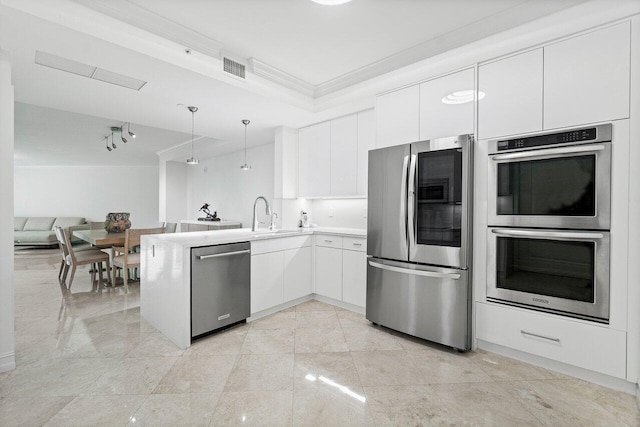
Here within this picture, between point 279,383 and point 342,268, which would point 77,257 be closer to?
point 342,268

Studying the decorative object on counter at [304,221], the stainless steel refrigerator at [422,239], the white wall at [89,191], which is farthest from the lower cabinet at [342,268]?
the white wall at [89,191]

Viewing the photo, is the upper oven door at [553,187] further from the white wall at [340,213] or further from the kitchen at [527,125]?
the white wall at [340,213]

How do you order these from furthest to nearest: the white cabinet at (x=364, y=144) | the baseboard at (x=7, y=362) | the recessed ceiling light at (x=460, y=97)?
the white cabinet at (x=364, y=144)
the recessed ceiling light at (x=460, y=97)
the baseboard at (x=7, y=362)

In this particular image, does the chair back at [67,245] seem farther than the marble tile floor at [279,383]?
Yes

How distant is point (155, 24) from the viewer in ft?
7.02

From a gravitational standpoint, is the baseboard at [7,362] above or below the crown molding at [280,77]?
below

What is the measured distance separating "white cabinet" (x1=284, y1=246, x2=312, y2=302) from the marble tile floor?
574mm

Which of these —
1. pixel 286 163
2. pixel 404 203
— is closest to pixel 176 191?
pixel 286 163

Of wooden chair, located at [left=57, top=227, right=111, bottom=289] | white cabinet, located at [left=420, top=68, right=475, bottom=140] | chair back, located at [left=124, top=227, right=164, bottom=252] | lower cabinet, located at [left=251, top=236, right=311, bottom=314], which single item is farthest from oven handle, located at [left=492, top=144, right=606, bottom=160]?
wooden chair, located at [left=57, top=227, right=111, bottom=289]

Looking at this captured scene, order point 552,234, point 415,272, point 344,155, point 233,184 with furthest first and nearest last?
point 233,184 → point 344,155 → point 415,272 → point 552,234

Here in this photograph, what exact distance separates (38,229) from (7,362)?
895cm

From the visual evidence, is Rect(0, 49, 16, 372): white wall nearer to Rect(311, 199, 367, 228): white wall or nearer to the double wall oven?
Rect(311, 199, 367, 228): white wall

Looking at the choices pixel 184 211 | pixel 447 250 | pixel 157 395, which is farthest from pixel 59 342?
pixel 184 211

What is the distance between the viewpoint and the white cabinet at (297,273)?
3428mm
